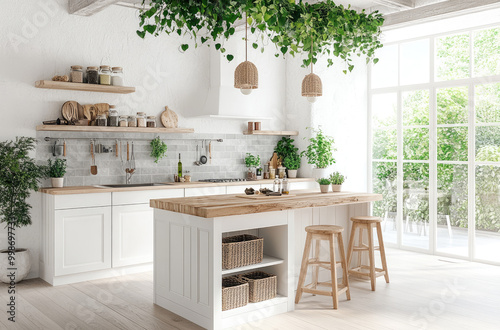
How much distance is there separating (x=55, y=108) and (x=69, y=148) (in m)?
0.51

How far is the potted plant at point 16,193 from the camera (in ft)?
16.6

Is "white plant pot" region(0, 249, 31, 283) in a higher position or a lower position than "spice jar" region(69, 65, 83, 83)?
lower

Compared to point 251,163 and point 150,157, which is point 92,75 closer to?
point 150,157

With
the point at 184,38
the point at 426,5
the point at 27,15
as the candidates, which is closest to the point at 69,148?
the point at 27,15

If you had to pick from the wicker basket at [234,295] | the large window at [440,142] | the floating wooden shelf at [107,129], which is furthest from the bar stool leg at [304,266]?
the large window at [440,142]

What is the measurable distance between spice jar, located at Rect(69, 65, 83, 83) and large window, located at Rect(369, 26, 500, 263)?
4.40 metres

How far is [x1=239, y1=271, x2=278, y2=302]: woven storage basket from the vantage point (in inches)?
162

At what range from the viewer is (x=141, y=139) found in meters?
6.52

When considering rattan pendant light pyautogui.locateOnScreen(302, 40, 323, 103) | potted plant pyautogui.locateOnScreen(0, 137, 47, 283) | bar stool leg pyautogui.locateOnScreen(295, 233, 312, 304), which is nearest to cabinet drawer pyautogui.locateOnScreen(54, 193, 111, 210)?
potted plant pyautogui.locateOnScreen(0, 137, 47, 283)

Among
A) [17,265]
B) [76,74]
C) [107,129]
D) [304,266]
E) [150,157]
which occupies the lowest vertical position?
[17,265]

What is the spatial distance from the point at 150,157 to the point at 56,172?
4.43ft

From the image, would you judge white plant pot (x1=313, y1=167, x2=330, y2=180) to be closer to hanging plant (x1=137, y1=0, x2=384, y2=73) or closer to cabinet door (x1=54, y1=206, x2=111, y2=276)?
hanging plant (x1=137, y1=0, x2=384, y2=73)

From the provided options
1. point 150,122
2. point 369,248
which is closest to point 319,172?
point 369,248

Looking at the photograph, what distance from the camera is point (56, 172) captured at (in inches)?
221
